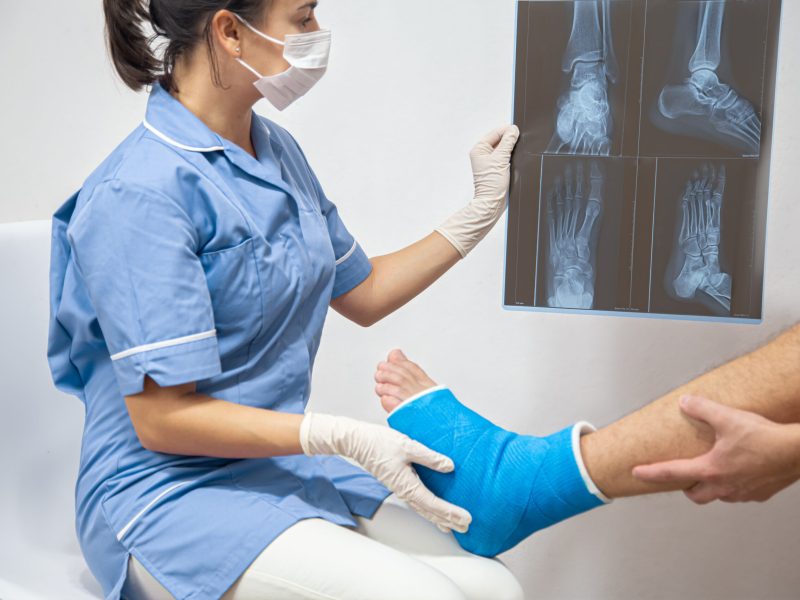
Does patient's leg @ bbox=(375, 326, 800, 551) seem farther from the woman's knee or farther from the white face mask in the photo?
the white face mask

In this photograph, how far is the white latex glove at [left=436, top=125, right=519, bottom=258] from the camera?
1385 millimetres

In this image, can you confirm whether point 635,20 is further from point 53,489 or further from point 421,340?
point 53,489

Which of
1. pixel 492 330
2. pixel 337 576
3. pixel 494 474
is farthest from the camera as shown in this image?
pixel 492 330

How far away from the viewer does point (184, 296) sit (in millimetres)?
1004

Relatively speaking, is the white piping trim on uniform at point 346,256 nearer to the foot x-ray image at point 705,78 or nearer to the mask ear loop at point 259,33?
the mask ear loop at point 259,33

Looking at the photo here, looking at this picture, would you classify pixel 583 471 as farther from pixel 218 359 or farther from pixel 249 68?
pixel 249 68

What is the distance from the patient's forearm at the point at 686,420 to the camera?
1037 millimetres

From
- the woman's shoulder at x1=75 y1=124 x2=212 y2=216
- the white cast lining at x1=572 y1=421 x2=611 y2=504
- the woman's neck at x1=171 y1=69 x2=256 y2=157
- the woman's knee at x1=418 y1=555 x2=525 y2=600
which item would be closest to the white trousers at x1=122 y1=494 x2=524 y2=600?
the woman's knee at x1=418 y1=555 x2=525 y2=600

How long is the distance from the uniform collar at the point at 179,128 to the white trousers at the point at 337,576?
0.50 meters

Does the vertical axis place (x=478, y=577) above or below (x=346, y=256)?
below

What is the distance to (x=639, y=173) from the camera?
136 centimetres

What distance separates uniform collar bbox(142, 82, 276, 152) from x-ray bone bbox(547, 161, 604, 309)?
0.54m

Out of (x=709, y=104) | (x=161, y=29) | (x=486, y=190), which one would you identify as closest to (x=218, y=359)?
(x=161, y=29)

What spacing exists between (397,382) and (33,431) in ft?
1.89
